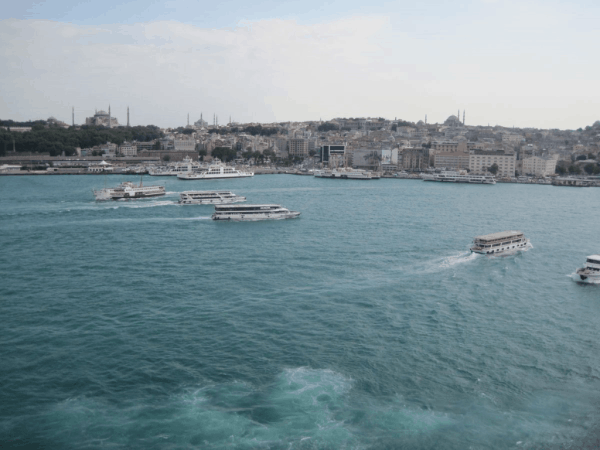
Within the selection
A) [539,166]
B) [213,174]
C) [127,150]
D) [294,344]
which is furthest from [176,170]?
[294,344]

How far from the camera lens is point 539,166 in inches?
1690

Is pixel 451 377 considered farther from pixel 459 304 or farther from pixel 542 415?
pixel 459 304

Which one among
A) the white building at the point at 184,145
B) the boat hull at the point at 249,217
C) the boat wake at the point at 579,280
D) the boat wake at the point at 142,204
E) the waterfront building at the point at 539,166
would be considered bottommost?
the boat wake at the point at 579,280

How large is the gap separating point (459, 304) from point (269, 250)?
17.0 feet

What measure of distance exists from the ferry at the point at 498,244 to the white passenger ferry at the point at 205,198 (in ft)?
39.6

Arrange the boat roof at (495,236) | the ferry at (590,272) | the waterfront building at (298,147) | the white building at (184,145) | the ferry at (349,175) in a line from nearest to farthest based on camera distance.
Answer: the ferry at (590,272), the boat roof at (495,236), the ferry at (349,175), the white building at (184,145), the waterfront building at (298,147)

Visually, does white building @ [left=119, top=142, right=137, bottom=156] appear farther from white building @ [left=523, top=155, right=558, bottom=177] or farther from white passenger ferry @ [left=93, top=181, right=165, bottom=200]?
white building @ [left=523, top=155, right=558, bottom=177]

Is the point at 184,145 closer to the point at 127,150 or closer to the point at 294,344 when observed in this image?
the point at 127,150

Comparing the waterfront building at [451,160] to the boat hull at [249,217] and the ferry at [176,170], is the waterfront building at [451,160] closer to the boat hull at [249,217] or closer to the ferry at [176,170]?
the ferry at [176,170]

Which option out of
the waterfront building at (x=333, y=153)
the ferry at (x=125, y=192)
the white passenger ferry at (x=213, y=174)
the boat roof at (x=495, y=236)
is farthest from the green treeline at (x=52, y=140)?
the boat roof at (x=495, y=236)

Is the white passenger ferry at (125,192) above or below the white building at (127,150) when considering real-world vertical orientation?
below

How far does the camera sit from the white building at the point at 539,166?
42.8 metres

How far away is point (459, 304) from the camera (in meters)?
8.76

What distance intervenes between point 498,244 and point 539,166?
33924 mm
